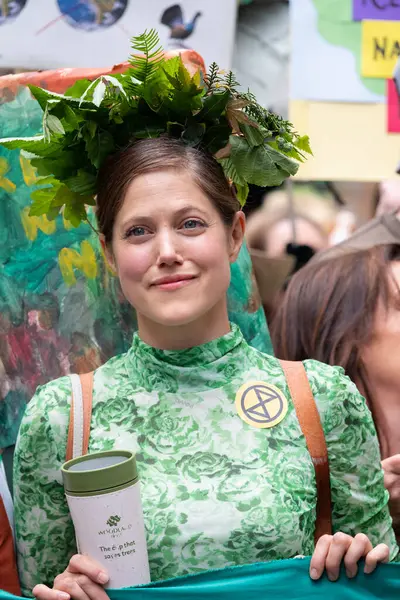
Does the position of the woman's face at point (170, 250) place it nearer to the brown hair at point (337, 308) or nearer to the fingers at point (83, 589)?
the fingers at point (83, 589)

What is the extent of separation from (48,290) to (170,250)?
717 mm

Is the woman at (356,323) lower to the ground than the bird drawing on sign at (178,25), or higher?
lower

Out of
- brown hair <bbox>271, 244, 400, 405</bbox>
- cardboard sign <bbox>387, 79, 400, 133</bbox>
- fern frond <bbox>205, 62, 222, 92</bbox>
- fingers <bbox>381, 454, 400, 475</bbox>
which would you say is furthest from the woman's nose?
cardboard sign <bbox>387, 79, 400, 133</bbox>

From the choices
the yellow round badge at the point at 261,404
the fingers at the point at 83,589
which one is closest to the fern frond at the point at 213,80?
the yellow round badge at the point at 261,404

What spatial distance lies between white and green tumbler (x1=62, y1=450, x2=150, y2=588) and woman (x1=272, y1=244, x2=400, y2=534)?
1098 millimetres

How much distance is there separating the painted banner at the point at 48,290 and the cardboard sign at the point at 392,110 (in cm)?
129

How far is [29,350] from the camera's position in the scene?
2.63 meters

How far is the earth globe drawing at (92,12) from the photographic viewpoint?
3.33m

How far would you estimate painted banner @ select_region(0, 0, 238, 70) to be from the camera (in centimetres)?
328

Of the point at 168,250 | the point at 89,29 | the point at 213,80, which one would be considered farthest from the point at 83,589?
the point at 89,29

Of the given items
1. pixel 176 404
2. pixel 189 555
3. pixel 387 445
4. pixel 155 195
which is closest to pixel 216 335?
pixel 176 404

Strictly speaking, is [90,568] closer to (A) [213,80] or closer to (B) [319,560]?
(B) [319,560]

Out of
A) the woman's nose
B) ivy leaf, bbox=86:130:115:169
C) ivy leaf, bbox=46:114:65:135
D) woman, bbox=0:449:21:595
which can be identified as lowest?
woman, bbox=0:449:21:595

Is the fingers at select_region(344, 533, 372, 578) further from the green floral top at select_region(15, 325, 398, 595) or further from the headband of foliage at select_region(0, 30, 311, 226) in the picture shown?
the headband of foliage at select_region(0, 30, 311, 226)
